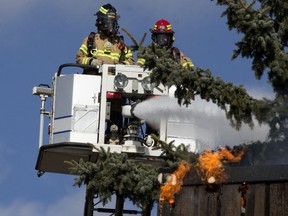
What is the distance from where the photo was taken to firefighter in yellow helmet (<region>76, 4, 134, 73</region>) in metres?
24.1

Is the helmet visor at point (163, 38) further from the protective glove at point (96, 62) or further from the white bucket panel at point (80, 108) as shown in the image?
the white bucket panel at point (80, 108)

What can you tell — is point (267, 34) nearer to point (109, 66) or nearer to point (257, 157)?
point (257, 157)

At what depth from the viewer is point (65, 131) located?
78.3 ft

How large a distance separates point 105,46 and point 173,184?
29.8ft

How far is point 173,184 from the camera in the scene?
15.4 metres

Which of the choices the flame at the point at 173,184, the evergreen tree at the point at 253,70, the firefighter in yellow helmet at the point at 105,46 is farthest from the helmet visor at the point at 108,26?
the flame at the point at 173,184

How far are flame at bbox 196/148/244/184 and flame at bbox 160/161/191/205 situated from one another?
0.30m

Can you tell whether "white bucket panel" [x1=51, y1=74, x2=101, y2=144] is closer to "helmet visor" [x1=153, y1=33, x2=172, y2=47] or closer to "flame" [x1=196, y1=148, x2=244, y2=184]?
"helmet visor" [x1=153, y1=33, x2=172, y2=47]

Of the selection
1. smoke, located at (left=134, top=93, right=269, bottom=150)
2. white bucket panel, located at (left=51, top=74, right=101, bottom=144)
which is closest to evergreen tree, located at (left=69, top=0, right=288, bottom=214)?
smoke, located at (left=134, top=93, right=269, bottom=150)

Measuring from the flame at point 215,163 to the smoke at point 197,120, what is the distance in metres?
0.56

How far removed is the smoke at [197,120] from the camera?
16.1 meters

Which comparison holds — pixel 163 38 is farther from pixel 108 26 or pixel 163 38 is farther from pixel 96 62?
pixel 96 62

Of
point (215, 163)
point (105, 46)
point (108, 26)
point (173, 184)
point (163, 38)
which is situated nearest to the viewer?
point (215, 163)

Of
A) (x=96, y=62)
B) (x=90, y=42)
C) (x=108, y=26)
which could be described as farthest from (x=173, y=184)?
(x=108, y=26)
